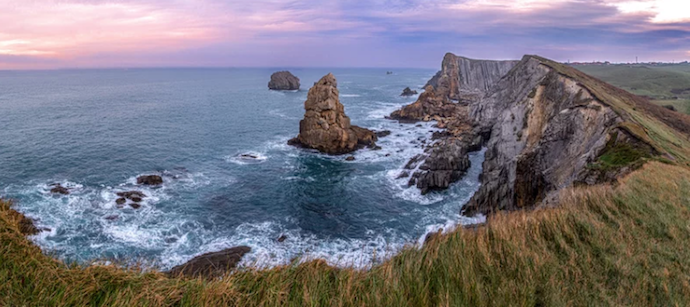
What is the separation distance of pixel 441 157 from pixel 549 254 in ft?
110

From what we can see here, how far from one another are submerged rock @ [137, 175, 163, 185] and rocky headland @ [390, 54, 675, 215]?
26836mm

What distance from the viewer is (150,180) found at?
36438 millimetres

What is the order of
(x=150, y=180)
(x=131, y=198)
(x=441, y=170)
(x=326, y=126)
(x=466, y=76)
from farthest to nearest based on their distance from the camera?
(x=466, y=76) → (x=326, y=126) → (x=441, y=170) → (x=150, y=180) → (x=131, y=198)

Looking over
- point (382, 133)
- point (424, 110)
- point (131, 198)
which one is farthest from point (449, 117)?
point (131, 198)

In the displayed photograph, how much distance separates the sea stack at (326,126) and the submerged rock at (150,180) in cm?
2138

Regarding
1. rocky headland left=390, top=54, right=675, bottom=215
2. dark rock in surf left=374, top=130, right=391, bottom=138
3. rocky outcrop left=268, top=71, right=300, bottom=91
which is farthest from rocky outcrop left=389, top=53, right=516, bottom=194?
rocky outcrop left=268, top=71, right=300, bottom=91

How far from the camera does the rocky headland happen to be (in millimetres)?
20172

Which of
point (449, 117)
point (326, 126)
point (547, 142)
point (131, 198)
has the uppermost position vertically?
point (547, 142)

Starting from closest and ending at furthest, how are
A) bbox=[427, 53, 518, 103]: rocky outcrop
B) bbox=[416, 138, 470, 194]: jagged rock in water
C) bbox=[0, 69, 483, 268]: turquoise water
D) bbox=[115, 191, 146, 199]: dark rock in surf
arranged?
bbox=[0, 69, 483, 268]: turquoise water, bbox=[115, 191, 146, 199]: dark rock in surf, bbox=[416, 138, 470, 194]: jagged rock in water, bbox=[427, 53, 518, 103]: rocky outcrop

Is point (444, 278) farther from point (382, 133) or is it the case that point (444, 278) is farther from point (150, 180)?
point (382, 133)

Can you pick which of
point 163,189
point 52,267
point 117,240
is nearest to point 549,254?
point 52,267

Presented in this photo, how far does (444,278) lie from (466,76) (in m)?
135

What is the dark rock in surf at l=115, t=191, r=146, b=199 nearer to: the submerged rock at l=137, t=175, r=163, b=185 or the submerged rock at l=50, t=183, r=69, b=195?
the submerged rock at l=137, t=175, r=163, b=185

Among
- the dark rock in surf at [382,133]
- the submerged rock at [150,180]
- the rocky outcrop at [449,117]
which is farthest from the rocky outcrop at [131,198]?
the dark rock in surf at [382,133]
